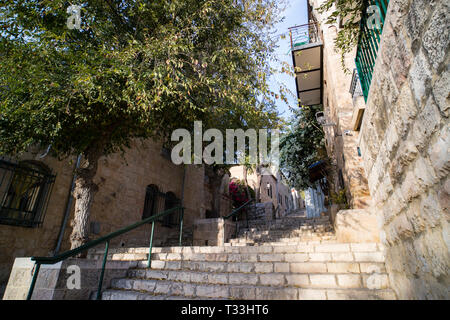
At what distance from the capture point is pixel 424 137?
1.46 m

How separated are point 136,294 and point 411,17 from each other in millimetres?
4304

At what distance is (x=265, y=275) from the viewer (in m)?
3.50

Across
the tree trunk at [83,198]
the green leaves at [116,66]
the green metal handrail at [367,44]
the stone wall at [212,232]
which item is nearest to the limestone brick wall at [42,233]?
Result: the tree trunk at [83,198]

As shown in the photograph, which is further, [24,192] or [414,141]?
[24,192]

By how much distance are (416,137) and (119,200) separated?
9.18 metres

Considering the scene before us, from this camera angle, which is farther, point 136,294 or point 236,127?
point 236,127

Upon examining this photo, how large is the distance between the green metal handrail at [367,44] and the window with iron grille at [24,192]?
800cm

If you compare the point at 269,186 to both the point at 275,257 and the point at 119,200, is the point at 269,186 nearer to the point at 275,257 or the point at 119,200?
the point at 119,200

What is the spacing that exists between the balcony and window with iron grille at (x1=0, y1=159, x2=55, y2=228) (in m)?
8.50

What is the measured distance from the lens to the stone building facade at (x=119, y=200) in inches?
244

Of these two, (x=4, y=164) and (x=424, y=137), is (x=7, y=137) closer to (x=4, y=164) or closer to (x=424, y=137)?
(x=4, y=164)

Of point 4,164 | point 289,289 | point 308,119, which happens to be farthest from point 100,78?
point 308,119

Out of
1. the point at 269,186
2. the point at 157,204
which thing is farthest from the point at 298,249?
the point at 269,186

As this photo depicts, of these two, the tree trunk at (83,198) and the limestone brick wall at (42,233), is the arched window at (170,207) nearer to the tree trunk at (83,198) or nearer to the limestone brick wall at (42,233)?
the limestone brick wall at (42,233)
